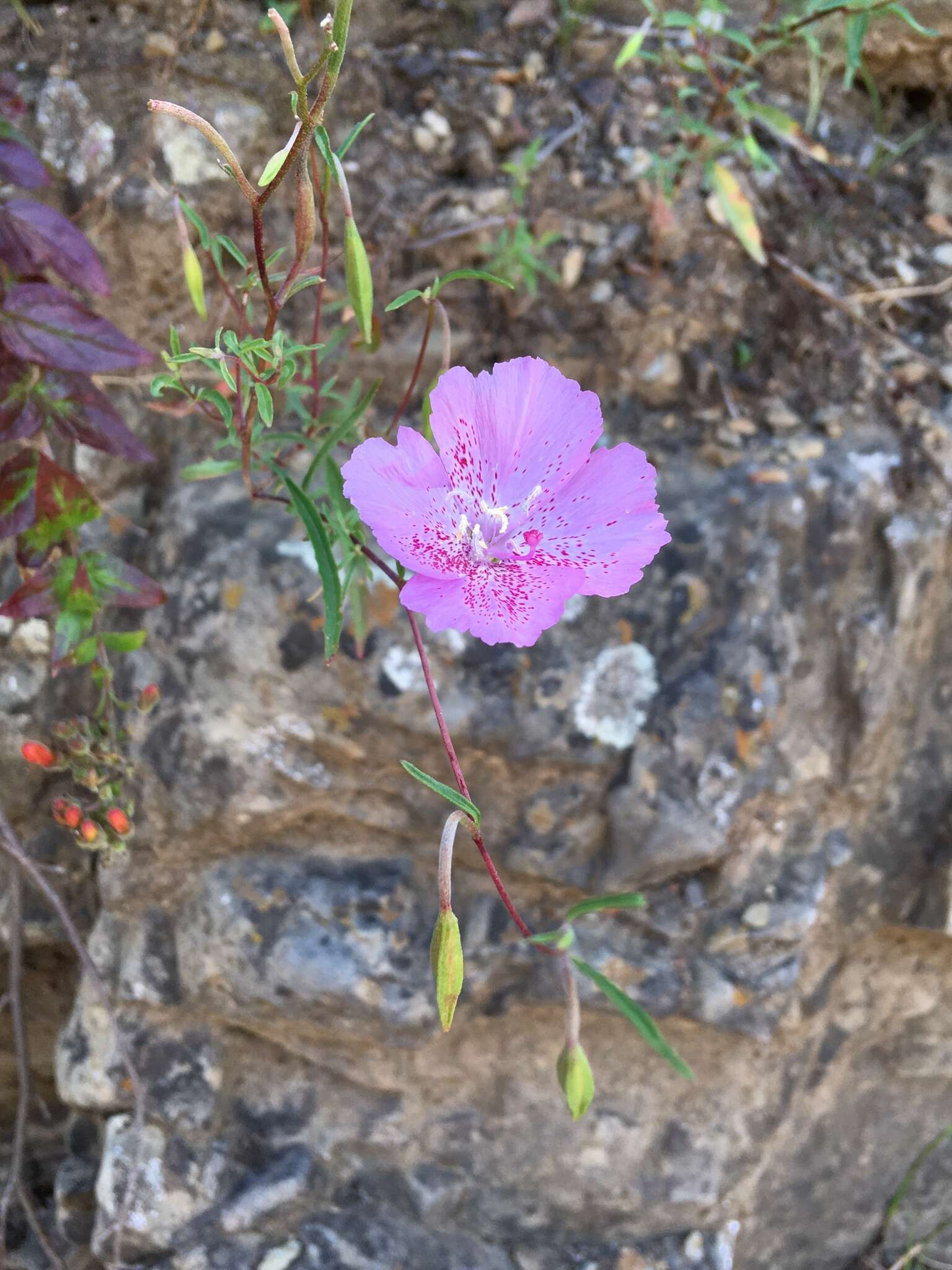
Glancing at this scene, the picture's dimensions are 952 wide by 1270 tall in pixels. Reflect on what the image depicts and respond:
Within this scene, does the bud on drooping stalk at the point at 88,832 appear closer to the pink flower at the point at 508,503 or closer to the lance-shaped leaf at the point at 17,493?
the lance-shaped leaf at the point at 17,493

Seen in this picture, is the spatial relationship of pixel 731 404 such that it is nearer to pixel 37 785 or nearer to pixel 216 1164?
pixel 37 785

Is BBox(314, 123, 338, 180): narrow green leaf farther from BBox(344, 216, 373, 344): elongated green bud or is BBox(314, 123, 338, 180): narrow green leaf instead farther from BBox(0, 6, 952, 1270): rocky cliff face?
BBox(0, 6, 952, 1270): rocky cliff face

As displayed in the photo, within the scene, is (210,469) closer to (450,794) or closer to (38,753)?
(38,753)

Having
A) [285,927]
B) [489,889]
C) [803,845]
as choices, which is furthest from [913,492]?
[285,927]

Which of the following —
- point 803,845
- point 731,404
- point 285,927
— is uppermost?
point 731,404

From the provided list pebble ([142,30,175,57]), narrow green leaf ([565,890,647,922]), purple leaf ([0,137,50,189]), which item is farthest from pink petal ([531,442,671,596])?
pebble ([142,30,175,57])

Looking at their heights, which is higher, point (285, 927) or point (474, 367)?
point (474, 367)

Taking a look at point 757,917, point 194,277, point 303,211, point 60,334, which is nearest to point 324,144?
point 303,211
